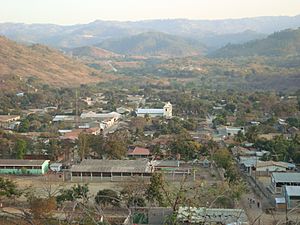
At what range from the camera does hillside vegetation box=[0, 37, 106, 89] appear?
42438 millimetres

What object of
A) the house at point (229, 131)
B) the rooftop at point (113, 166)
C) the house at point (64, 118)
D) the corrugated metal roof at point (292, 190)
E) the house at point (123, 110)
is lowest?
the house at point (123, 110)

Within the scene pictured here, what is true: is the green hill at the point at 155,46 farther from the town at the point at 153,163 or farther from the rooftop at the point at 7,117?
the rooftop at the point at 7,117

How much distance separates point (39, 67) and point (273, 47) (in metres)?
35.1

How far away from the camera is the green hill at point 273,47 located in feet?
209

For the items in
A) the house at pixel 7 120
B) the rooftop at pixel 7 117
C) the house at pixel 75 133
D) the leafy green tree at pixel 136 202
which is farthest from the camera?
the rooftop at pixel 7 117

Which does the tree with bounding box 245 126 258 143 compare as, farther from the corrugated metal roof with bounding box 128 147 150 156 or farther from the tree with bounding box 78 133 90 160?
the tree with bounding box 78 133 90 160

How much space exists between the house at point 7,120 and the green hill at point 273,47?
43805 mm

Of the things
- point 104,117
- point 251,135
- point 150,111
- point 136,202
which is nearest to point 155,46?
point 150,111

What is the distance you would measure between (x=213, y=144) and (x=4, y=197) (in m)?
7.96

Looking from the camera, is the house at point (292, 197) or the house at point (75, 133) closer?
the house at point (292, 197)

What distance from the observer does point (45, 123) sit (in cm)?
2433

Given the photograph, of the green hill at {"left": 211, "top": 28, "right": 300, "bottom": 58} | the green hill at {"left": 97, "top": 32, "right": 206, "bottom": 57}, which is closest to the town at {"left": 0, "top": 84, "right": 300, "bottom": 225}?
the green hill at {"left": 211, "top": 28, "right": 300, "bottom": 58}

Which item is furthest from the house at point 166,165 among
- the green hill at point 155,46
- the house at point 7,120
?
the green hill at point 155,46

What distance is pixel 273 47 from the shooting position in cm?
6656
